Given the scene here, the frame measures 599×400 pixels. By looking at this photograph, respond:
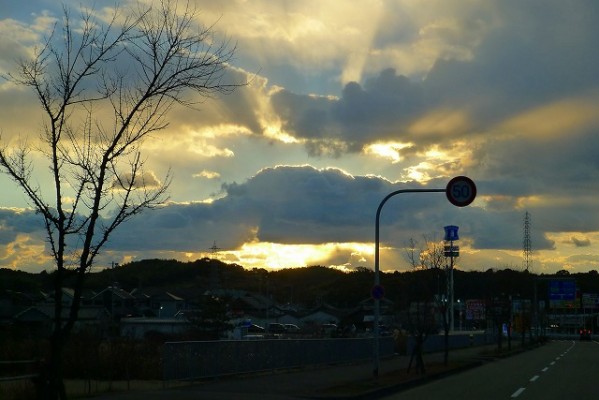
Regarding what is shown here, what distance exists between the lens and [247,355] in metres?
26.0

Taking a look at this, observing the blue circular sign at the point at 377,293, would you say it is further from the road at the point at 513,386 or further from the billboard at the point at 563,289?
the billboard at the point at 563,289

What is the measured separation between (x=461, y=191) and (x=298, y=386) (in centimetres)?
770

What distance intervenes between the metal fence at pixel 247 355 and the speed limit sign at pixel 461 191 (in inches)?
345

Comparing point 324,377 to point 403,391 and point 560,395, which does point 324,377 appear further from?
point 560,395

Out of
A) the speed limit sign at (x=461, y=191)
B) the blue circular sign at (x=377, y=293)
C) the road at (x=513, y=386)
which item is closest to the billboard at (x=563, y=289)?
the road at (x=513, y=386)

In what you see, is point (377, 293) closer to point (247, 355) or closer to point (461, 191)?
point (247, 355)

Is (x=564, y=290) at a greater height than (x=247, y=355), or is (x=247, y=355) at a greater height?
(x=564, y=290)

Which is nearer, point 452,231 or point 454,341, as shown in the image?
point 454,341

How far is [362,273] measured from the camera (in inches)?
5595

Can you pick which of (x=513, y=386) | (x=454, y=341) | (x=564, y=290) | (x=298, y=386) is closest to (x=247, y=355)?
(x=298, y=386)

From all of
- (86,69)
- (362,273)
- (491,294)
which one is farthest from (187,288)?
(86,69)

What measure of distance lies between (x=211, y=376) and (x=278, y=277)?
528 ft

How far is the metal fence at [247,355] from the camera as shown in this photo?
71.1 feet

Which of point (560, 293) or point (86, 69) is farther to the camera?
point (560, 293)
